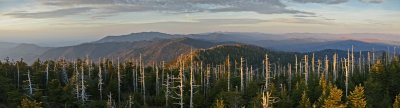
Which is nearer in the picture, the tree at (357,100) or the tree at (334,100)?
the tree at (334,100)

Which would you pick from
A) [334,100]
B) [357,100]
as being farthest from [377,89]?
[334,100]

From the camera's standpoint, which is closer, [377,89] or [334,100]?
[334,100]

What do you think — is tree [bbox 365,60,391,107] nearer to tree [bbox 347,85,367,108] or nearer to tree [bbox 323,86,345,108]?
tree [bbox 347,85,367,108]

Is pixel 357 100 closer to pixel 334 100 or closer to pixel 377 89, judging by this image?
pixel 334 100

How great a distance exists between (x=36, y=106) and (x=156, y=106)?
133 ft

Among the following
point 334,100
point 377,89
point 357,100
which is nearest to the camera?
point 334,100

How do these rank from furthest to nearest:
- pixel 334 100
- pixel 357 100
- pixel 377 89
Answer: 1. pixel 377 89
2. pixel 357 100
3. pixel 334 100

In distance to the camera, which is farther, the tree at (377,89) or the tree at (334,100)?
Result: the tree at (377,89)

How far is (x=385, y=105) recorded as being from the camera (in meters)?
71.9

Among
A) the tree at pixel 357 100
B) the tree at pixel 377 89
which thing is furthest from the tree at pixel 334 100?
the tree at pixel 377 89

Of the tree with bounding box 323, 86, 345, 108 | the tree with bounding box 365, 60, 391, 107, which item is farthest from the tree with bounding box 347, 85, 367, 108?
the tree with bounding box 365, 60, 391, 107

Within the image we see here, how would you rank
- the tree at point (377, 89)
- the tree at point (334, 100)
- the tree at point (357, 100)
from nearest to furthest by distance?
the tree at point (334, 100) < the tree at point (357, 100) < the tree at point (377, 89)

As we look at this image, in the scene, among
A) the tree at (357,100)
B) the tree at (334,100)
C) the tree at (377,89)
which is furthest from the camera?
the tree at (377,89)

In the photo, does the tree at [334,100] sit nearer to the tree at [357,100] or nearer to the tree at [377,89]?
the tree at [357,100]
